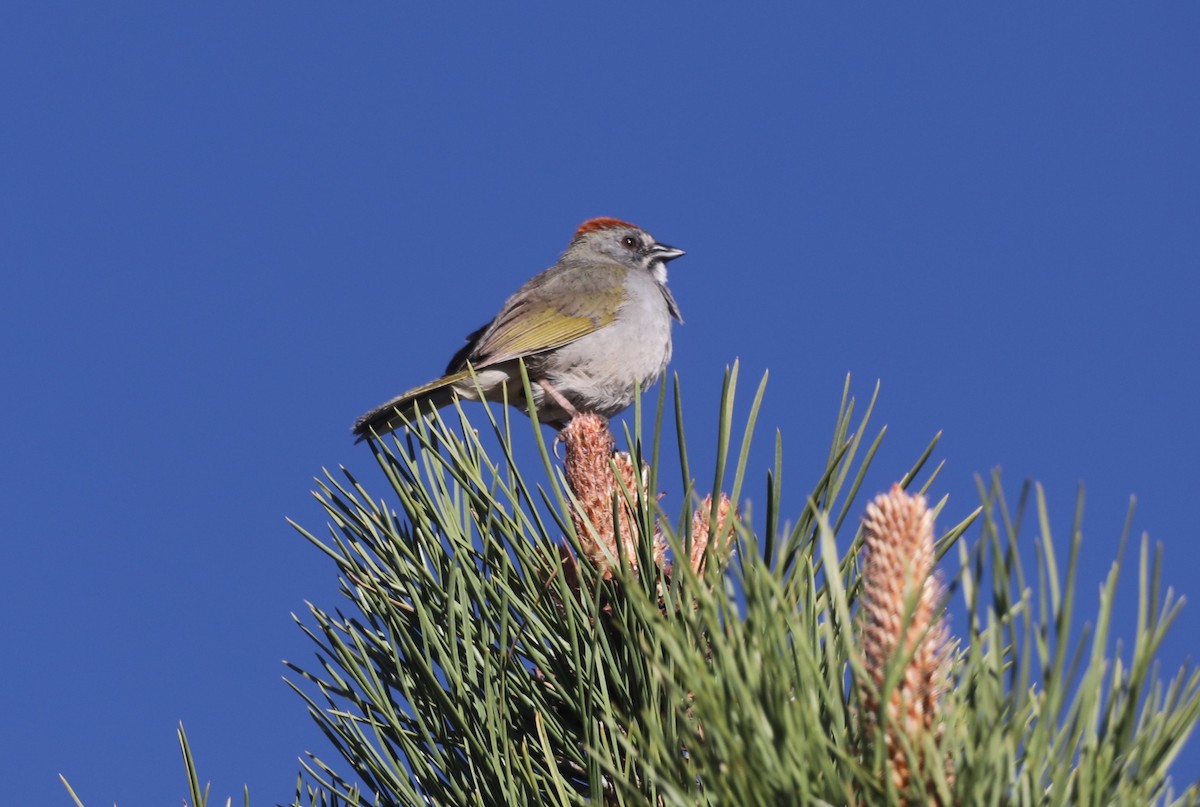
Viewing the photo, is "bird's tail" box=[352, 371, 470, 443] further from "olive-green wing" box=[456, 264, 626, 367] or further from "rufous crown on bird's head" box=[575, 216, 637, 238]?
"rufous crown on bird's head" box=[575, 216, 637, 238]

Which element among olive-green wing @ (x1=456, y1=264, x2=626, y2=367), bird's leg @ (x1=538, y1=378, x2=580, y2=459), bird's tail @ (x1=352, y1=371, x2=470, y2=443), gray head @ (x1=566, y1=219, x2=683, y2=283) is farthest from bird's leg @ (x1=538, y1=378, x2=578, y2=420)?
gray head @ (x1=566, y1=219, x2=683, y2=283)

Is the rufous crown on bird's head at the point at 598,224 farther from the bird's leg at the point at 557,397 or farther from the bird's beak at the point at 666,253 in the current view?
the bird's leg at the point at 557,397

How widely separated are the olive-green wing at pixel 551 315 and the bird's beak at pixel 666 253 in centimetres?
94

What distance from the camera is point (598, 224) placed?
743cm

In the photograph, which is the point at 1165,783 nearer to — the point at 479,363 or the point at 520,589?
the point at 520,589

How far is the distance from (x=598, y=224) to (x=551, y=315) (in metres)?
1.86

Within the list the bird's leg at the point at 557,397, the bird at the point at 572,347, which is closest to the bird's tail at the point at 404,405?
the bird at the point at 572,347

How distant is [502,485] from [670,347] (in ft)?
12.2

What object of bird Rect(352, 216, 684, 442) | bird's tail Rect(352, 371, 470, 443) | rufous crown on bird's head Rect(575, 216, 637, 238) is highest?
rufous crown on bird's head Rect(575, 216, 637, 238)

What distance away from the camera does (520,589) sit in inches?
88.4

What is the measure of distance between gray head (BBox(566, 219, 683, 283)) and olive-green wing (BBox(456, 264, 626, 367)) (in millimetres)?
901

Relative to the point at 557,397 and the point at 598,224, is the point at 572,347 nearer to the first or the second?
the point at 557,397

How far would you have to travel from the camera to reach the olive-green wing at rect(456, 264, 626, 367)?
17.8 ft

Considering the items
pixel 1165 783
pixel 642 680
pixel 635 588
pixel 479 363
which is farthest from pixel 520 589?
pixel 479 363
